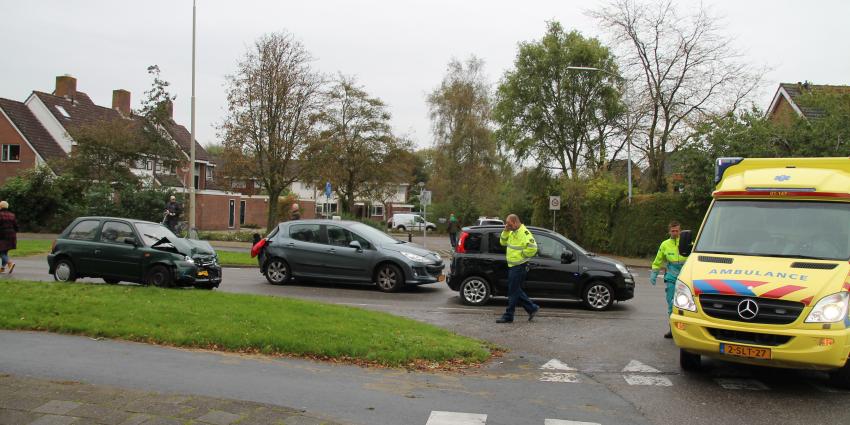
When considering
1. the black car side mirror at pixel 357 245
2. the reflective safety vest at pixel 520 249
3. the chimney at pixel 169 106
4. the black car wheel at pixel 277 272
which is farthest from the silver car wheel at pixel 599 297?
the chimney at pixel 169 106

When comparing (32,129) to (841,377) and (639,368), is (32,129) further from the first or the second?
(841,377)

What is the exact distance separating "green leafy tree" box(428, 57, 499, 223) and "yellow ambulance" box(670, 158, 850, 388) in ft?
164

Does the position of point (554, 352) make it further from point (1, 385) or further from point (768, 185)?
point (1, 385)

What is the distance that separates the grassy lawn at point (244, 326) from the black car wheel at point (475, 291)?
3082mm

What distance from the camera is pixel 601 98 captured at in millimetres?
41281

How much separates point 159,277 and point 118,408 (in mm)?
8147

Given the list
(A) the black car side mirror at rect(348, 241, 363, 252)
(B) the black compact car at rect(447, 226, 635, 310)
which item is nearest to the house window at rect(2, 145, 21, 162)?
(A) the black car side mirror at rect(348, 241, 363, 252)

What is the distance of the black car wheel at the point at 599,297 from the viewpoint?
508 inches

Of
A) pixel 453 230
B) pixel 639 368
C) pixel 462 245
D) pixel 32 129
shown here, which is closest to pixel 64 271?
pixel 462 245

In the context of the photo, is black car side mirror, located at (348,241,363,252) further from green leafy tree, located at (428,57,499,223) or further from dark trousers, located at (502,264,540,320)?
green leafy tree, located at (428,57,499,223)

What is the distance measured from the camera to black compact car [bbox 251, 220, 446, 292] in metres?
14.9

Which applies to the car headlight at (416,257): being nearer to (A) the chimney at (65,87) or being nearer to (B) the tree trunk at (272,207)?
(B) the tree trunk at (272,207)

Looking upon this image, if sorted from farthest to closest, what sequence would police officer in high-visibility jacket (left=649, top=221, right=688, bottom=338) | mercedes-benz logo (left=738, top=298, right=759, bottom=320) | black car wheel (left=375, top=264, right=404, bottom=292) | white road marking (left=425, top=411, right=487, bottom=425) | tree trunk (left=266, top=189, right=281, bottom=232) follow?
tree trunk (left=266, top=189, right=281, bottom=232) < black car wheel (left=375, top=264, right=404, bottom=292) < police officer in high-visibility jacket (left=649, top=221, right=688, bottom=338) < mercedes-benz logo (left=738, top=298, right=759, bottom=320) < white road marking (left=425, top=411, right=487, bottom=425)

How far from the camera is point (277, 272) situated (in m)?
15.8
